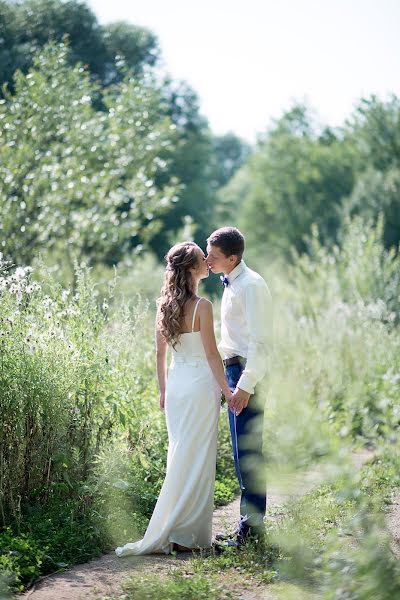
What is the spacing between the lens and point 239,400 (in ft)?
17.0

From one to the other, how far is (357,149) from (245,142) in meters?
24.0

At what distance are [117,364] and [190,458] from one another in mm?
1627

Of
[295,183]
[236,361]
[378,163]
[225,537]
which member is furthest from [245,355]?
[295,183]

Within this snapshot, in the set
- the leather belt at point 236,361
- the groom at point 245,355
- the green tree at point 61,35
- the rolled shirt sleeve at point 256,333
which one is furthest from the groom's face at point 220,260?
the green tree at point 61,35

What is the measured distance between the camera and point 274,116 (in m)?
47.0

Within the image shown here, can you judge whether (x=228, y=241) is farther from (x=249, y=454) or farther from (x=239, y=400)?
(x=249, y=454)

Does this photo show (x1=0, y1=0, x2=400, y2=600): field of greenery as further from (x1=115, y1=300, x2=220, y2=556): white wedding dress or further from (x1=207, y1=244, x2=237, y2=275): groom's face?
(x1=207, y1=244, x2=237, y2=275): groom's face

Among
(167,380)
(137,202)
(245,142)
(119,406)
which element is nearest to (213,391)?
(167,380)

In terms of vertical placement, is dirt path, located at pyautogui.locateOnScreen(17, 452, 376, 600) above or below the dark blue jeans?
below

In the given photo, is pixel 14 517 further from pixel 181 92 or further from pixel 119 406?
pixel 181 92

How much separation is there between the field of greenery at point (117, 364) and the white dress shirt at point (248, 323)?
0.40 meters

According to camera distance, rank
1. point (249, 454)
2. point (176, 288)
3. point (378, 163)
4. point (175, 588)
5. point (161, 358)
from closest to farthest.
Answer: point (175, 588) → point (249, 454) → point (176, 288) → point (161, 358) → point (378, 163)

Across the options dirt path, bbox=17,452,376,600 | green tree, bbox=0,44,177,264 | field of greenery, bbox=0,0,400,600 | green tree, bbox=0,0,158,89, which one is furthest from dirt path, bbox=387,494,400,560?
green tree, bbox=0,0,158,89

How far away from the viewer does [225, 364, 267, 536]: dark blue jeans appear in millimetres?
5168
